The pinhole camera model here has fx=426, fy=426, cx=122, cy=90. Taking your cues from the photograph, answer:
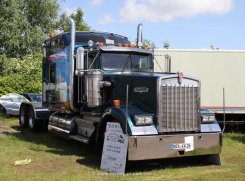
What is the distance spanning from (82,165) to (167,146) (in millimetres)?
1898

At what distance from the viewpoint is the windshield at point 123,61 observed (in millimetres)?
10070

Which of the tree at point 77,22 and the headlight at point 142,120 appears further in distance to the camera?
the tree at point 77,22

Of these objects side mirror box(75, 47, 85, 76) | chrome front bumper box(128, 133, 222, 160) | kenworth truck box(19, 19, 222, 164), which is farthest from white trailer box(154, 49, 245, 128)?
chrome front bumper box(128, 133, 222, 160)

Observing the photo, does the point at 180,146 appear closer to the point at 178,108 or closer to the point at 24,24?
the point at 178,108

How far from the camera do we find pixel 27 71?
93.9 ft

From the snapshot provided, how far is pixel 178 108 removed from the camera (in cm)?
849

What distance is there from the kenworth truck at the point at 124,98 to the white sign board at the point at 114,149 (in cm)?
20

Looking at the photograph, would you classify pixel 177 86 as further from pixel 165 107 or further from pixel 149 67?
pixel 149 67

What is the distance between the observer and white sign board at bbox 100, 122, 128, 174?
8133 mm

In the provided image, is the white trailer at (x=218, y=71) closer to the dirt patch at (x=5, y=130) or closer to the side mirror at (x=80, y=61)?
the side mirror at (x=80, y=61)

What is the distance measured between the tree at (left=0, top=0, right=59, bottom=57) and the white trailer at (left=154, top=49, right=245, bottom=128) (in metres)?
19.6

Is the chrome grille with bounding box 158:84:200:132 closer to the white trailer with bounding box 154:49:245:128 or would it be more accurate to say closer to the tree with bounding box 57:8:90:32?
the white trailer with bounding box 154:49:245:128

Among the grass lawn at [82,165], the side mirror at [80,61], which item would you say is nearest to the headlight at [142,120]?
the grass lawn at [82,165]

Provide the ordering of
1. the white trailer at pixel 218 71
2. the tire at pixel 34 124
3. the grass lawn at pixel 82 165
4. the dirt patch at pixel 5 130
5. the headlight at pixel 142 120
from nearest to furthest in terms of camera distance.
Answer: the grass lawn at pixel 82 165, the headlight at pixel 142 120, the dirt patch at pixel 5 130, the tire at pixel 34 124, the white trailer at pixel 218 71
